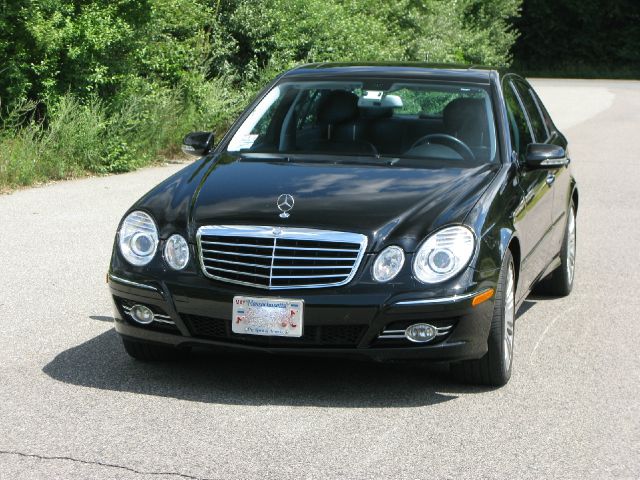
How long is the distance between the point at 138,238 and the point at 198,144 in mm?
1492

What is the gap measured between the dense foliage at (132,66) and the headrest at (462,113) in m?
8.09

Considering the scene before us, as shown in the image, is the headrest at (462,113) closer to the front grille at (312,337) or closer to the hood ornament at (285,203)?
the hood ornament at (285,203)

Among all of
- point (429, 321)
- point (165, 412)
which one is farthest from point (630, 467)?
point (165, 412)

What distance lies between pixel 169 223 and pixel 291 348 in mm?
856

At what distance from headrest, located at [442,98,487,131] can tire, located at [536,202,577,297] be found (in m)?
1.69

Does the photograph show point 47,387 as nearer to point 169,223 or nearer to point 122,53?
point 169,223

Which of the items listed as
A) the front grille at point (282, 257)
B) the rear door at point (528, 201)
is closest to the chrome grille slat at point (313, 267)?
the front grille at point (282, 257)

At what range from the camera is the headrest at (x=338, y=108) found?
7.72 meters

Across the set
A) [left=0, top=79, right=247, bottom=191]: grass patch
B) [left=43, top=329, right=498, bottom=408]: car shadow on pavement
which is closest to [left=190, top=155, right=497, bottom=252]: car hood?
[left=43, top=329, right=498, bottom=408]: car shadow on pavement

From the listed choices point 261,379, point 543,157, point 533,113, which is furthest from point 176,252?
point 533,113

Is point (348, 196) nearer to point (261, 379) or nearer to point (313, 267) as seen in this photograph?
point (313, 267)

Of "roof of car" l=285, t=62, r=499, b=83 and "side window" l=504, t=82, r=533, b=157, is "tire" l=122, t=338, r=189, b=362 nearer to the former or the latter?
"roof of car" l=285, t=62, r=499, b=83

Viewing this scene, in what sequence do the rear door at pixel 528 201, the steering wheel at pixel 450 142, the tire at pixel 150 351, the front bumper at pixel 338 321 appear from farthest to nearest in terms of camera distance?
the steering wheel at pixel 450 142 → the rear door at pixel 528 201 → the tire at pixel 150 351 → the front bumper at pixel 338 321

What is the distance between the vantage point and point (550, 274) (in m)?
9.05
